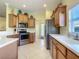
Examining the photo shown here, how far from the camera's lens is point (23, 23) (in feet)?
31.0

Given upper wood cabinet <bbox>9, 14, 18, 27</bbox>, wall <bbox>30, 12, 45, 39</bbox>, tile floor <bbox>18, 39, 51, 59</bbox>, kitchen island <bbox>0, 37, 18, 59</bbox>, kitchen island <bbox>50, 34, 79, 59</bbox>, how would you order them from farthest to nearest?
1. wall <bbox>30, 12, 45, 39</bbox>
2. upper wood cabinet <bbox>9, 14, 18, 27</bbox>
3. tile floor <bbox>18, 39, 51, 59</bbox>
4. kitchen island <bbox>0, 37, 18, 59</bbox>
5. kitchen island <bbox>50, 34, 79, 59</bbox>

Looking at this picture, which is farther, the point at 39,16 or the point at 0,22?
the point at 39,16

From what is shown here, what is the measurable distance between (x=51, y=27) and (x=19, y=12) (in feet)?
11.1

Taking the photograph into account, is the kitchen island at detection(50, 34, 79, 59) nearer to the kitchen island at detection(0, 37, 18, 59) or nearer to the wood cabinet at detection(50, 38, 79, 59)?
the wood cabinet at detection(50, 38, 79, 59)

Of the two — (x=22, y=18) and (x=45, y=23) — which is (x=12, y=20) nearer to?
(x=22, y=18)

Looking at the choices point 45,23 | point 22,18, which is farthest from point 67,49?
point 22,18

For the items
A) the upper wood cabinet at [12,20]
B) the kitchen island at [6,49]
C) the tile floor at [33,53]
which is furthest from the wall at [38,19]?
the kitchen island at [6,49]

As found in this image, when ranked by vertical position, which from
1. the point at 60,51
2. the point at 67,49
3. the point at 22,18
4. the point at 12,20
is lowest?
the point at 60,51

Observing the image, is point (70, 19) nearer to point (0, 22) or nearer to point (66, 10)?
point (66, 10)

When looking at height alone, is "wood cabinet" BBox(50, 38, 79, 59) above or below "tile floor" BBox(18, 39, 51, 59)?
above

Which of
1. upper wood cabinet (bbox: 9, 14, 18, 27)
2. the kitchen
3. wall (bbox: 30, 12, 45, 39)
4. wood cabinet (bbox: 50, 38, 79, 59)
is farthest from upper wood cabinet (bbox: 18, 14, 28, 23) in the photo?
wood cabinet (bbox: 50, 38, 79, 59)

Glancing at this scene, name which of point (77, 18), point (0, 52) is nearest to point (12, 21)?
point (77, 18)

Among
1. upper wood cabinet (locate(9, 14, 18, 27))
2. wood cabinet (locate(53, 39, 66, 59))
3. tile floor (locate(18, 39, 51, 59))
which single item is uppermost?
upper wood cabinet (locate(9, 14, 18, 27))

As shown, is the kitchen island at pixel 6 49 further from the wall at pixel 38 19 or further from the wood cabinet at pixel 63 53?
the wall at pixel 38 19
